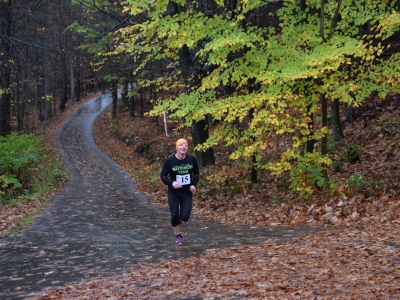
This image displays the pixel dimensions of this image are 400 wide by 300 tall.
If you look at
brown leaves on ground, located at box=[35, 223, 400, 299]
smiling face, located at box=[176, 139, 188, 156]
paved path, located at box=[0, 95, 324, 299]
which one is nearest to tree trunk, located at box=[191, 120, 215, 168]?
paved path, located at box=[0, 95, 324, 299]

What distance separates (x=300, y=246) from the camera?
7746 mm

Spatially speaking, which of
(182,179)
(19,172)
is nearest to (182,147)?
(182,179)

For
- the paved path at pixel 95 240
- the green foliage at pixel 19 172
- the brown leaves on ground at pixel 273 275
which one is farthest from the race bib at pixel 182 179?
the green foliage at pixel 19 172

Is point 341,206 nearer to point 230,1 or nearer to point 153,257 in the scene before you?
point 153,257

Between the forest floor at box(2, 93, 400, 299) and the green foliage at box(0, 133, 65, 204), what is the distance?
14.1ft

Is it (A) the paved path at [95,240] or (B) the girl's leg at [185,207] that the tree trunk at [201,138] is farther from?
(B) the girl's leg at [185,207]

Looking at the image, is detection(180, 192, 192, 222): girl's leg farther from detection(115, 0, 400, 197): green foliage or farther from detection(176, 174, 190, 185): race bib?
detection(115, 0, 400, 197): green foliage

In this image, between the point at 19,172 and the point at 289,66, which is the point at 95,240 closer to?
the point at 289,66

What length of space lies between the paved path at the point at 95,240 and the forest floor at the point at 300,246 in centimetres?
57

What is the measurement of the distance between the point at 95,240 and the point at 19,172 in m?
9.44

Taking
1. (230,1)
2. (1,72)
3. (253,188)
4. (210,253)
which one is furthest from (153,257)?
(1,72)

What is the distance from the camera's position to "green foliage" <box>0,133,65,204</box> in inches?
635

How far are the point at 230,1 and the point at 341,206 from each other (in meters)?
6.91

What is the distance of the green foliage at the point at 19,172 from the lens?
16.1 m
